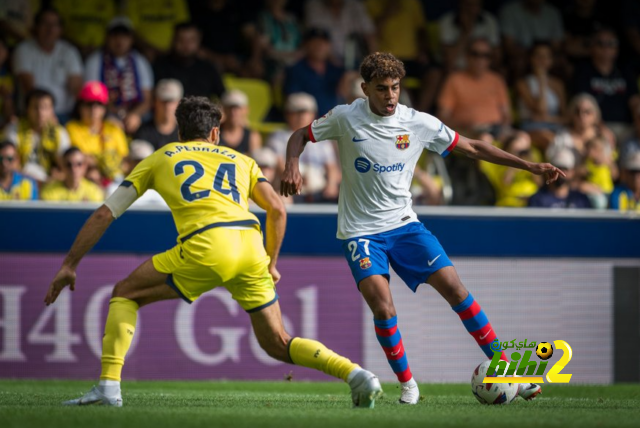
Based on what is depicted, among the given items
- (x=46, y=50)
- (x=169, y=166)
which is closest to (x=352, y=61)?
(x=46, y=50)

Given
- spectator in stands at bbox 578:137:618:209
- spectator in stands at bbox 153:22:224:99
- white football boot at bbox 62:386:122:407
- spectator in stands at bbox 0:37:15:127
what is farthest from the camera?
spectator in stands at bbox 153:22:224:99

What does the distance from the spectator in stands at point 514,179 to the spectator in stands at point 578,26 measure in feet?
11.0

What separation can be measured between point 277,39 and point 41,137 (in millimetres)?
3829

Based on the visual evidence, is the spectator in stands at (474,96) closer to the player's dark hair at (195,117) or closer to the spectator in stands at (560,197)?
the spectator in stands at (560,197)

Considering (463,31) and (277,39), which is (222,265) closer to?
(277,39)

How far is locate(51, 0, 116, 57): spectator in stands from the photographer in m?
14.0

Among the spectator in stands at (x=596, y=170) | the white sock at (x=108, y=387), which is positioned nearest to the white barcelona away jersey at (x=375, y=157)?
the white sock at (x=108, y=387)

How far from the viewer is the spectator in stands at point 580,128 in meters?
13.4

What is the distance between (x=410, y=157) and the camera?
7.66 meters

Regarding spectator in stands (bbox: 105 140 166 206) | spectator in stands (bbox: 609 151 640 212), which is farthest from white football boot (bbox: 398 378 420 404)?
spectator in stands (bbox: 609 151 640 212)

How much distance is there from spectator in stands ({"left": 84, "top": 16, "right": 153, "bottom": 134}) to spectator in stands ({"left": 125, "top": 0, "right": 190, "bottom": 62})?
3.53 feet

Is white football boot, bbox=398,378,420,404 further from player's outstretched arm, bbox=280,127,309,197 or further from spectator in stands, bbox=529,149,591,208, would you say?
spectator in stands, bbox=529,149,591,208

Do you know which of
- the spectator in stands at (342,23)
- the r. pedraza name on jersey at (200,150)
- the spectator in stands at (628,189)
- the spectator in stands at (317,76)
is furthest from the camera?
the spectator in stands at (342,23)

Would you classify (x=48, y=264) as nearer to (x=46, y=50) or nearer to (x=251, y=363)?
(x=251, y=363)
